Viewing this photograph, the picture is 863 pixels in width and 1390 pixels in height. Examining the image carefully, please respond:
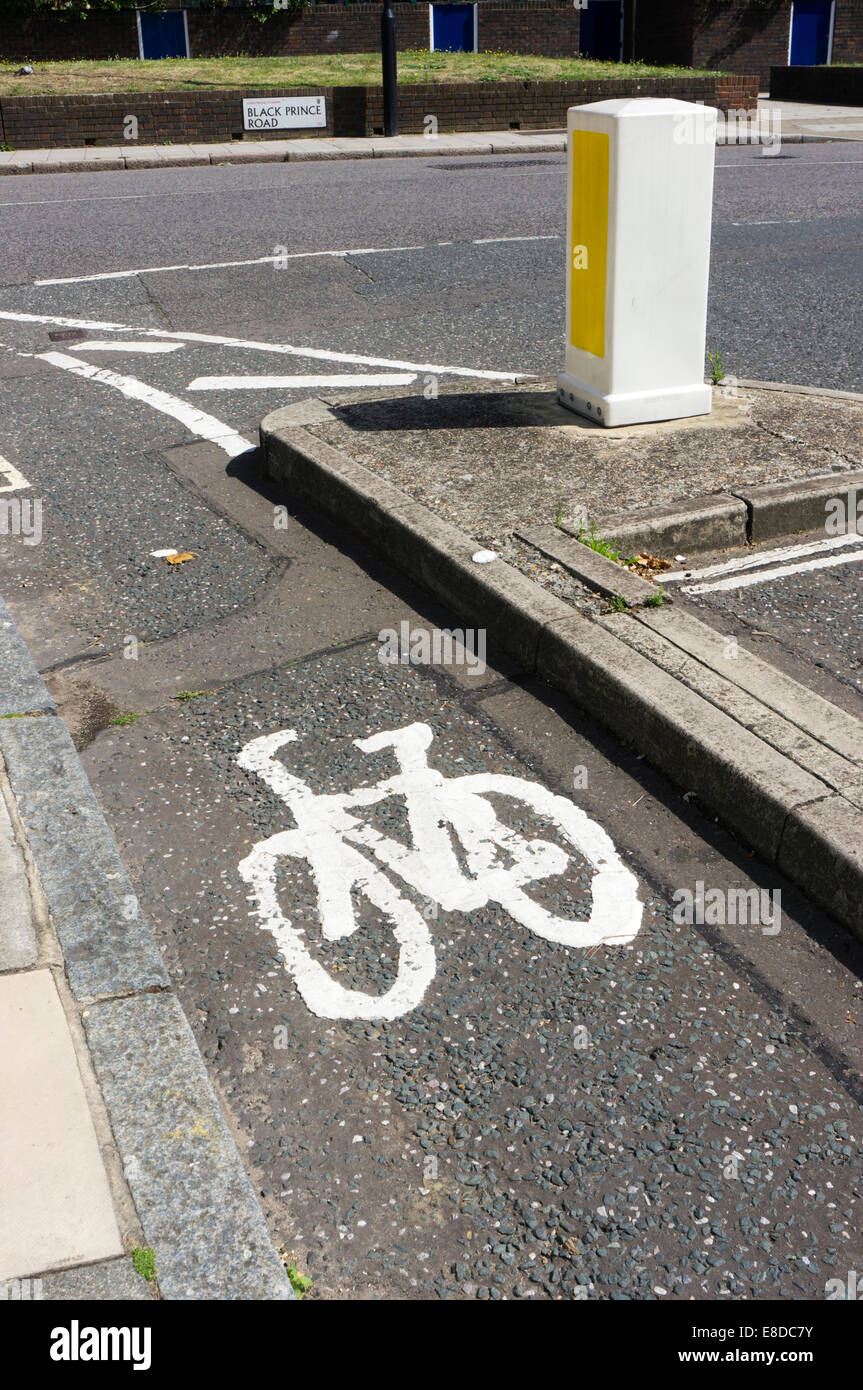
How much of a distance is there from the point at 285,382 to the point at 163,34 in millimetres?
25818

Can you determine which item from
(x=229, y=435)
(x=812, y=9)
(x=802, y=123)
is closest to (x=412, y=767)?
(x=229, y=435)

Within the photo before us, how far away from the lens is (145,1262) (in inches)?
86.3

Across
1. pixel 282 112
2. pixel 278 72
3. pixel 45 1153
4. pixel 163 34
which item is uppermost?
pixel 163 34

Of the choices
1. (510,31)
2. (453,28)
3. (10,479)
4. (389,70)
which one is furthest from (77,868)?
(510,31)

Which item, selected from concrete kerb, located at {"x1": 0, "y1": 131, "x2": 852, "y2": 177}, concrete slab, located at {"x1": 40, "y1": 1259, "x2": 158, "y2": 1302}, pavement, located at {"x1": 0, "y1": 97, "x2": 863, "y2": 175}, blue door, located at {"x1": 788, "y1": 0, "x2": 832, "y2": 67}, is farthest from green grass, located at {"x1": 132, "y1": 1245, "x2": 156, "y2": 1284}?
blue door, located at {"x1": 788, "y1": 0, "x2": 832, "y2": 67}

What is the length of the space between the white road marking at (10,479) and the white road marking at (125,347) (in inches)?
86.7

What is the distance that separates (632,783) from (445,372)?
457cm

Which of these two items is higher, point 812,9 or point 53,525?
point 812,9

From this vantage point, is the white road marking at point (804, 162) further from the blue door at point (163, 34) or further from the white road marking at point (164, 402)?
the blue door at point (163, 34)

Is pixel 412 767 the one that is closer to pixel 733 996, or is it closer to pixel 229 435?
pixel 733 996

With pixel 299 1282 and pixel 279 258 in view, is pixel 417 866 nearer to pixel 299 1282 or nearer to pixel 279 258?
pixel 299 1282

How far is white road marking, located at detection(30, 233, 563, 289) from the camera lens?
10.2 metres

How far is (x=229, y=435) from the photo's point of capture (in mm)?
6688

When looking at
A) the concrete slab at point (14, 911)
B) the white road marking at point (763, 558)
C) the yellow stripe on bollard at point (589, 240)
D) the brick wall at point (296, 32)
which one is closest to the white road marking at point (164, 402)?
the yellow stripe on bollard at point (589, 240)
